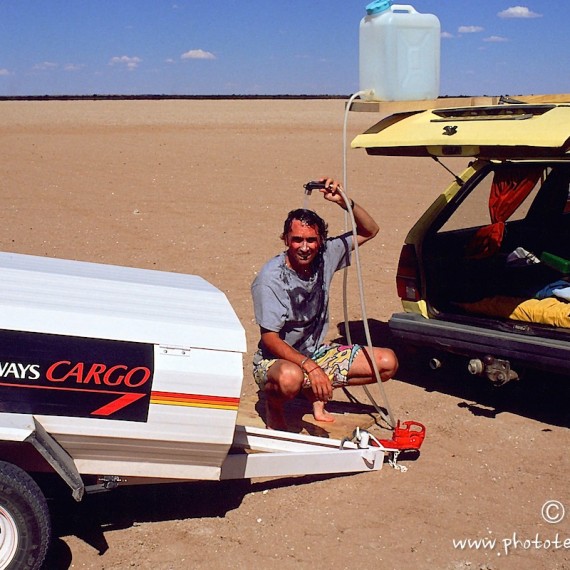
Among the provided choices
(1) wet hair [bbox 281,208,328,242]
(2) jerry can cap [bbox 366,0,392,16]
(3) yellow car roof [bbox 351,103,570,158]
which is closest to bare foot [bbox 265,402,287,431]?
(1) wet hair [bbox 281,208,328,242]

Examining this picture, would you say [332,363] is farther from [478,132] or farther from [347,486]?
Result: [478,132]

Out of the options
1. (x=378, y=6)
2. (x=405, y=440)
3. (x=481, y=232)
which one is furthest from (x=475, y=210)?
(x=405, y=440)

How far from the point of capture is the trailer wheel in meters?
3.14

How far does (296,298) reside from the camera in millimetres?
4734

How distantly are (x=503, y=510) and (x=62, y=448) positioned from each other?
222cm

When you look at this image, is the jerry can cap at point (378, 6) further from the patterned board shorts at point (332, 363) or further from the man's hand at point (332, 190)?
the patterned board shorts at point (332, 363)

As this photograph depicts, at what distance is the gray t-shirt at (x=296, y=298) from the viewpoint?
182 inches

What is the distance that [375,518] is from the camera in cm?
404

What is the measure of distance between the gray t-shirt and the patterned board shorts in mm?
57

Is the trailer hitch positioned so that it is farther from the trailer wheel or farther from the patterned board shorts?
the trailer wheel

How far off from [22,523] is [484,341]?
304 centimetres

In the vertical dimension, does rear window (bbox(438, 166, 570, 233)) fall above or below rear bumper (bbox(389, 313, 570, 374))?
above

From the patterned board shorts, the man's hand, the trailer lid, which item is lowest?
the patterned board shorts

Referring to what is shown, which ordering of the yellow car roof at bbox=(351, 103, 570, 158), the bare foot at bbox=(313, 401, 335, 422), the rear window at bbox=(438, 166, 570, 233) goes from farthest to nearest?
1. the rear window at bbox=(438, 166, 570, 233)
2. the bare foot at bbox=(313, 401, 335, 422)
3. the yellow car roof at bbox=(351, 103, 570, 158)
